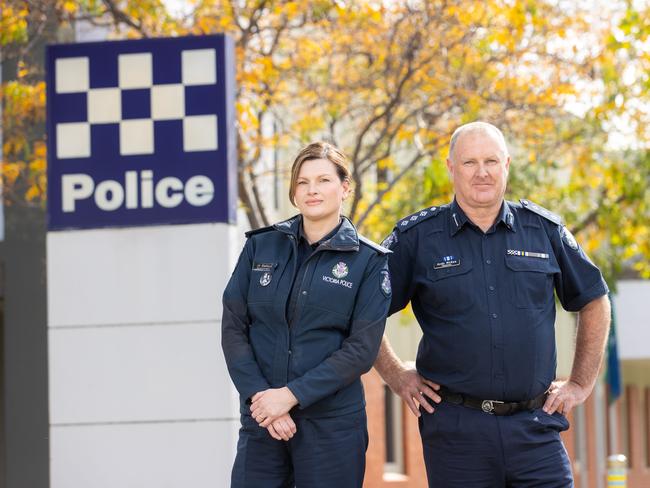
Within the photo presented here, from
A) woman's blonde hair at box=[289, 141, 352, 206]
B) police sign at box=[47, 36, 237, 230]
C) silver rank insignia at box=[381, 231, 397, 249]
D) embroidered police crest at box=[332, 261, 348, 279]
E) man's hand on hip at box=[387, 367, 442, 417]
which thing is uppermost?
police sign at box=[47, 36, 237, 230]

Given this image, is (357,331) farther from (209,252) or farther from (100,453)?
(100,453)

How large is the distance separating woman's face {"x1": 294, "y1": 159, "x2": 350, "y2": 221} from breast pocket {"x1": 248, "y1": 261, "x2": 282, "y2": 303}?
0.72ft

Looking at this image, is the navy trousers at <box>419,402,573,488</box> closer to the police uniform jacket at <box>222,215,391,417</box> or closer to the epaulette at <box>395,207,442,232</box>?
the police uniform jacket at <box>222,215,391,417</box>

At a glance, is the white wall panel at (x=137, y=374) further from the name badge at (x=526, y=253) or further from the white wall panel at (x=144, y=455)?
the name badge at (x=526, y=253)

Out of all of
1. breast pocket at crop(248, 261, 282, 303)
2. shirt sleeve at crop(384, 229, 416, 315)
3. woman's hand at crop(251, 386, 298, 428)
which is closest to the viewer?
woman's hand at crop(251, 386, 298, 428)

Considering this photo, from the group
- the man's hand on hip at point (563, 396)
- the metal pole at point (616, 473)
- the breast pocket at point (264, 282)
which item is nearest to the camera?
the breast pocket at point (264, 282)

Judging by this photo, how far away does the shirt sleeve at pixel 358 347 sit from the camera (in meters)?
3.80

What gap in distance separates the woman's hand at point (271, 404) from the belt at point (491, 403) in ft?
2.08

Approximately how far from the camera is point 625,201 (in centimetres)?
1267

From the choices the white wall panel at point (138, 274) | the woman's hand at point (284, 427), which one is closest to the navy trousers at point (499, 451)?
the woman's hand at point (284, 427)

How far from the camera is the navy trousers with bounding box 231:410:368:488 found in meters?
3.84

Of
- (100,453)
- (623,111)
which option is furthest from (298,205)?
(623,111)

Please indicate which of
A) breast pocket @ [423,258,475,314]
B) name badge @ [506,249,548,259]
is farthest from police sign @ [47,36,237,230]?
name badge @ [506,249,548,259]

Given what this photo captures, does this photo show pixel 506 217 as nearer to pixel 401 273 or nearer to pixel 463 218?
pixel 463 218
